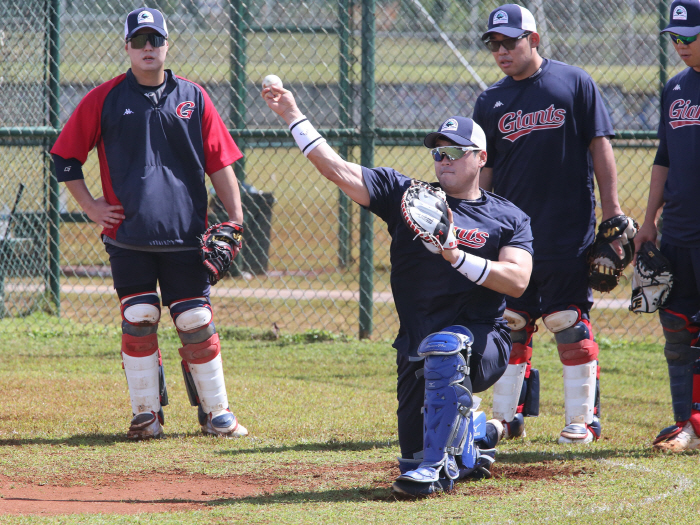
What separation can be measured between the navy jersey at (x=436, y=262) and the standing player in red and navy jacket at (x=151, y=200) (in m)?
1.39

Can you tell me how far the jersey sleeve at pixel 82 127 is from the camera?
176 inches

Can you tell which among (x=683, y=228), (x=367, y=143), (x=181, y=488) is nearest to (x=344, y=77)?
(x=367, y=143)

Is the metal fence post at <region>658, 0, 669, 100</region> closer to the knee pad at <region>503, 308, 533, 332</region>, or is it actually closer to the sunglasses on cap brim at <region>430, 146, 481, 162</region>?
the knee pad at <region>503, 308, 533, 332</region>

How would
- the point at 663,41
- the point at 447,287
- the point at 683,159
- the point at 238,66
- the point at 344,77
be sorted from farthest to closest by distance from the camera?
1. the point at 238,66
2. the point at 344,77
3. the point at 663,41
4. the point at 683,159
5. the point at 447,287

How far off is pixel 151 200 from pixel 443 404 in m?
2.02

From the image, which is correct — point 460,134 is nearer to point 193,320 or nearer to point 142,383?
point 193,320

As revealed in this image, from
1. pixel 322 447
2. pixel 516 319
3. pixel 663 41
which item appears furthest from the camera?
pixel 663 41

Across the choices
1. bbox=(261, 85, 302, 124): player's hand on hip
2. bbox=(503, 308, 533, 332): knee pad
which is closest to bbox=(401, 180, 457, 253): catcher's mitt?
bbox=(261, 85, 302, 124): player's hand on hip

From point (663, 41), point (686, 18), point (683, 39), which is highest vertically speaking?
point (663, 41)

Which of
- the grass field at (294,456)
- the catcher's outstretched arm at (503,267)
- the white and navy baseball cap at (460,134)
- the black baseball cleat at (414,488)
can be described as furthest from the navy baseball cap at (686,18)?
the black baseball cleat at (414,488)

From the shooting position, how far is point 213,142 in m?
4.63

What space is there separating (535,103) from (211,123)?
177cm

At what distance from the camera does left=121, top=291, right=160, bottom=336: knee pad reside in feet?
14.7

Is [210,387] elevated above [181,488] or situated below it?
above
